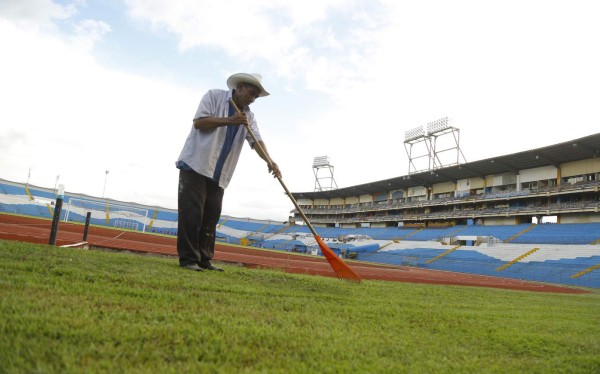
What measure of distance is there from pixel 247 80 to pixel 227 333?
10.5ft

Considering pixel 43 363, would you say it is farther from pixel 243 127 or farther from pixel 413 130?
pixel 413 130

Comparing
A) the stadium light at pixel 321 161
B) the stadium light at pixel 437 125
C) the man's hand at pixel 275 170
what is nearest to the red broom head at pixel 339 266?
the man's hand at pixel 275 170

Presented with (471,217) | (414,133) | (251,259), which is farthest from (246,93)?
(414,133)

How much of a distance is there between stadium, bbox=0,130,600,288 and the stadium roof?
86mm

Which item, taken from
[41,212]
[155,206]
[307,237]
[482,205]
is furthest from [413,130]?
[41,212]

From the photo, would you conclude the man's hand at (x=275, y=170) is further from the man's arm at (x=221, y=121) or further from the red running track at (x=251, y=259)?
the red running track at (x=251, y=259)

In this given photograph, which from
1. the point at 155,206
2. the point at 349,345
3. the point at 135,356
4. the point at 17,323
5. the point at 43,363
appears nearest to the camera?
the point at 43,363

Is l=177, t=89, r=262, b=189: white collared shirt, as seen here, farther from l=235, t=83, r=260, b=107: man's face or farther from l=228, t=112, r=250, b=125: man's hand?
l=228, t=112, r=250, b=125: man's hand

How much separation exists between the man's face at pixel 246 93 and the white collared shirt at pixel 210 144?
0.12 meters

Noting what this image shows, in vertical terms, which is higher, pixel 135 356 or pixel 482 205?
pixel 482 205

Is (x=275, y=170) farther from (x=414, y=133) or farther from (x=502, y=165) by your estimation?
(x=414, y=133)

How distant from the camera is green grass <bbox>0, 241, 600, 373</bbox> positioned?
4.06 feet

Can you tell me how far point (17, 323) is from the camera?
4.39 ft

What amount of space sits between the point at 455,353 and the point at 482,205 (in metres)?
44.1
